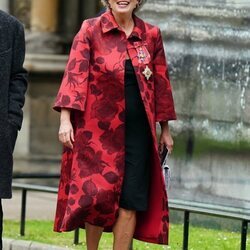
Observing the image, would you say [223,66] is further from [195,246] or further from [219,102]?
[195,246]

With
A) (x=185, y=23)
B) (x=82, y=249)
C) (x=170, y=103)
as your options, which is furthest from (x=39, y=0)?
(x=170, y=103)

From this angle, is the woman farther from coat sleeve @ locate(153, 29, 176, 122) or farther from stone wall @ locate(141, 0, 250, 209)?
stone wall @ locate(141, 0, 250, 209)

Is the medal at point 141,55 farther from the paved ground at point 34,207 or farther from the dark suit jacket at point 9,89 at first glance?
the paved ground at point 34,207

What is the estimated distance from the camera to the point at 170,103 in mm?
10234

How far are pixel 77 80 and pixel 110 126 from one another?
320mm

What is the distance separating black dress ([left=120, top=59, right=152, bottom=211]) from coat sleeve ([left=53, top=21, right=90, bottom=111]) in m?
0.24

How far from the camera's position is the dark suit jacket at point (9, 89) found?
9.92 metres

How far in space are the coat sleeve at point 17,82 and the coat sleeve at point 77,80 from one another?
20cm

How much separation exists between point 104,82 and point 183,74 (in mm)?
3416

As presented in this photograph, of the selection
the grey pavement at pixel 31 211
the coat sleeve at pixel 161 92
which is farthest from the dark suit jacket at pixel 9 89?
the grey pavement at pixel 31 211

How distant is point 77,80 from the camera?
10.0 m

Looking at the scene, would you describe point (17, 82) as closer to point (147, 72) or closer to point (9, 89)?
point (9, 89)

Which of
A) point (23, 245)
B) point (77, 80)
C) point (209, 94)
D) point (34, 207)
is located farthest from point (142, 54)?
point (34, 207)

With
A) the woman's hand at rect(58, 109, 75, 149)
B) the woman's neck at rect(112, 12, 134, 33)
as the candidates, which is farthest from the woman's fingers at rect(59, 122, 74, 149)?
the woman's neck at rect(112, 12, 134, 33)
